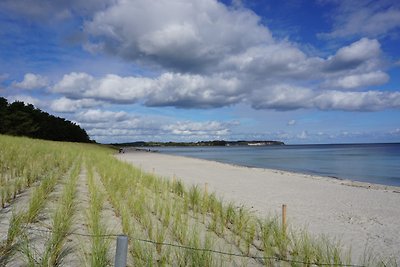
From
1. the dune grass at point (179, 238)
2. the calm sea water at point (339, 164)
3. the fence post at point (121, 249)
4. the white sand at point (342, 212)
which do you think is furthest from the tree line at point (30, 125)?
the fence post at point (121, 249)

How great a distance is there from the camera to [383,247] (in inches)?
286

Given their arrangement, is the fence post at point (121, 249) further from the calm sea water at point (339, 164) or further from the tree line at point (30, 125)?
the tree line at point (30, 125)

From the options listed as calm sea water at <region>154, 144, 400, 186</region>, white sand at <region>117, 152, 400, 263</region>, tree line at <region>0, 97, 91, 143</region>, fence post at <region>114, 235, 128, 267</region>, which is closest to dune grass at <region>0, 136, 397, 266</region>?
fence post at <region>114, 235, 128, 267</region>

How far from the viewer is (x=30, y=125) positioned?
61719 millimetres

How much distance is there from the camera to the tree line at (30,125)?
54969 mm

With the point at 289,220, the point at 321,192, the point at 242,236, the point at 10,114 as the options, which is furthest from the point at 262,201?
the point at 10,114

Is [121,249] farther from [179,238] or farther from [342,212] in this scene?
[342,212]

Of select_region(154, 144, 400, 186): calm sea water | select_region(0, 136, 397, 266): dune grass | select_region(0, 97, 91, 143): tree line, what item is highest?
select_region(0, 97, 91, 143): tree line

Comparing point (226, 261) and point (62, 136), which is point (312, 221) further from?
point (62, 136)

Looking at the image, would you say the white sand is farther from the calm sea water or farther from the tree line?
the tree line

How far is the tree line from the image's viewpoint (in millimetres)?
54969

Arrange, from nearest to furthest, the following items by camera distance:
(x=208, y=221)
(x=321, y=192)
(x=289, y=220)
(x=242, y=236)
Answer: (x=242, y=236), (x=208, y=221), (x=289, y=220), (x=321, y=192)

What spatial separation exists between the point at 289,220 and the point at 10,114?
58.0 metres

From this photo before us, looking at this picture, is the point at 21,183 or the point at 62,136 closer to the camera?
the point at 21,183
